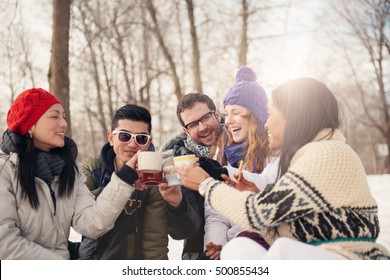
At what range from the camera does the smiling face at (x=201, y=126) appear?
2.96 metres

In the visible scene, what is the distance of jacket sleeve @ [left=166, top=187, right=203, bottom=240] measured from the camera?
7.36ft

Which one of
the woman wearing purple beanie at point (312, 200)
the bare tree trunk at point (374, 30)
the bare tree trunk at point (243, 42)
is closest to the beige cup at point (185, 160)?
the woman wearing purple beanie at point (312, 200)

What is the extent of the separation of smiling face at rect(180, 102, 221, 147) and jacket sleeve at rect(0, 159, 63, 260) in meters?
1.41

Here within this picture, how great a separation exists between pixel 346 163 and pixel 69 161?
1.57m

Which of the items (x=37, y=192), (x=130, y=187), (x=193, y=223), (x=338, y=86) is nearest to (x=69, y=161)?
(x=37, y=192)

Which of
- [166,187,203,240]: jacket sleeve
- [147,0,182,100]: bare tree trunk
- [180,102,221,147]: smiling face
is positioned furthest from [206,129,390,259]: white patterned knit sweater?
[147,0,182,100]: bare tree trunk

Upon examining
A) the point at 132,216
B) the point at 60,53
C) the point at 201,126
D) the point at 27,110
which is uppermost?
the point at 60,53

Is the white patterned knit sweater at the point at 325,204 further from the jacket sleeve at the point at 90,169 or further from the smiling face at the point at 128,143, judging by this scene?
the jacket sleeve at the point at 90,169

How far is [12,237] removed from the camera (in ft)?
6.23

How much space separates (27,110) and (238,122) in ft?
4.85

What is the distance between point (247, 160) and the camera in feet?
8.66

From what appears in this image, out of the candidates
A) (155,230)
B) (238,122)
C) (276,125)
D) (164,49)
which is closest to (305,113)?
(276,125)

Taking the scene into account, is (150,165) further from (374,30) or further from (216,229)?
(374,30)

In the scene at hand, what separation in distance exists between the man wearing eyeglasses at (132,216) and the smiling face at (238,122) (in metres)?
0.67
